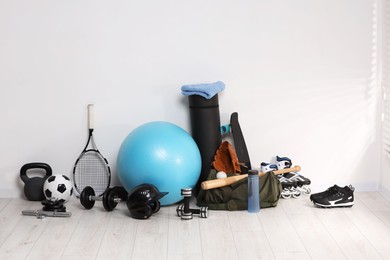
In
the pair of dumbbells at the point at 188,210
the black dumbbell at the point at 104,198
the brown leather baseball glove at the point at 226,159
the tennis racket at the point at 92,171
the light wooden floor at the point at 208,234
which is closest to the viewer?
the light wooden floor at the point at 208,234

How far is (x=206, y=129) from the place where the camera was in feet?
16.2

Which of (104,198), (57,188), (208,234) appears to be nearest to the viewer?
(208,234)

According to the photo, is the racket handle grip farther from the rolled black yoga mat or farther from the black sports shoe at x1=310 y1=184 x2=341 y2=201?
the black sports shoe at x1=310 y1=184 x2=341 y2=201

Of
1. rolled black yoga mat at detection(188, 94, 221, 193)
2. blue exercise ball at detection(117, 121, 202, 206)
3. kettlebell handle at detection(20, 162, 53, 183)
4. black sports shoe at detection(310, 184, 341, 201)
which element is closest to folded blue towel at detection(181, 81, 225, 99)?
rolled black yoga mat at detection(188, 94, 221, 193)

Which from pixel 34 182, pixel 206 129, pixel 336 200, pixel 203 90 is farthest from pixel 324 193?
pixel 34 182

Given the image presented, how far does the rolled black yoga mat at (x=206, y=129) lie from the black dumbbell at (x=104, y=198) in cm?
65

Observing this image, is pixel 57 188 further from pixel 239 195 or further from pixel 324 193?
pixel 324 193

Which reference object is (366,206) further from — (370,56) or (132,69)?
(132,69)

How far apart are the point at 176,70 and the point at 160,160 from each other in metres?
0.81

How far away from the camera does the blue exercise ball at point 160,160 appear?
4527mm

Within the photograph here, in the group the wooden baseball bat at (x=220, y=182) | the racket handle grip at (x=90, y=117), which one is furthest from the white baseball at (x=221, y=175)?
the racket handle grip at (x=90, y=117)

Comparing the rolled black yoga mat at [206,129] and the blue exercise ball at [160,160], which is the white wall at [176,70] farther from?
the blue exercise ball at [160,160]

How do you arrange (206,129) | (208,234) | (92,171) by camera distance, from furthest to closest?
(92,171) → (206,129) → (208,234)

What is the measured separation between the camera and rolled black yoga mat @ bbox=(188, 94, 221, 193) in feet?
16.1
